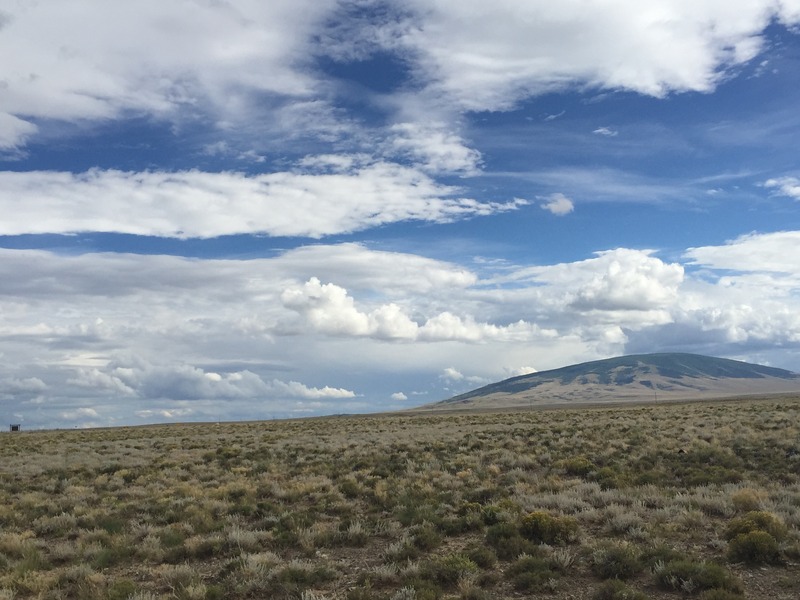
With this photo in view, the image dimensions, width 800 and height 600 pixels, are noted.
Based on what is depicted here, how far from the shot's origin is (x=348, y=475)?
73.5 ft

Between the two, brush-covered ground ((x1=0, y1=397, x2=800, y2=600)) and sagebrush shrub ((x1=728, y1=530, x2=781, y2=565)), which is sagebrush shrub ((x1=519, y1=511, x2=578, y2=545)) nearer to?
brush-covered ground ((x1=0, y1=397, x2=800, y2=600))

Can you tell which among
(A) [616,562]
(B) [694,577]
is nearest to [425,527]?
(A) [616,562]

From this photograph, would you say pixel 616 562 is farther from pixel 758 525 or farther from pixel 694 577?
pixel 758 525

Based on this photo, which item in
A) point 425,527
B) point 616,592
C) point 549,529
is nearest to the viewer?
point 616,592

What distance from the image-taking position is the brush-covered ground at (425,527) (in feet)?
33.1

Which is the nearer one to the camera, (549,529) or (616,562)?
(616,562)

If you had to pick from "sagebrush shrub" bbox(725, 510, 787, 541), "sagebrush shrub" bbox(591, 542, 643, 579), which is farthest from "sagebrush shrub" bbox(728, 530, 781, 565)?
"sagebrush shrub" bbox(591, 542, 643, 579)

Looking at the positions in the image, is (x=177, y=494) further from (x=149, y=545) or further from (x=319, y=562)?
(x=319, y=562)

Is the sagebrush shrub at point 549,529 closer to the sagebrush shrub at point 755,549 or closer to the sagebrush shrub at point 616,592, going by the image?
the sagebrush shrub at point 616,592

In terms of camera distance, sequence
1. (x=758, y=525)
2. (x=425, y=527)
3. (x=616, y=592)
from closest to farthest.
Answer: (x=616, y=592), (x=758, y=525), (x=425, y=527)

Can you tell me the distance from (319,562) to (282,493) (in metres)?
7.44

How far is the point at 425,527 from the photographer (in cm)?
1357

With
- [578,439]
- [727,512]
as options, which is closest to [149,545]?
[727,512]

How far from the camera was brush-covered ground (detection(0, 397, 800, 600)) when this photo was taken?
10.1 meters
